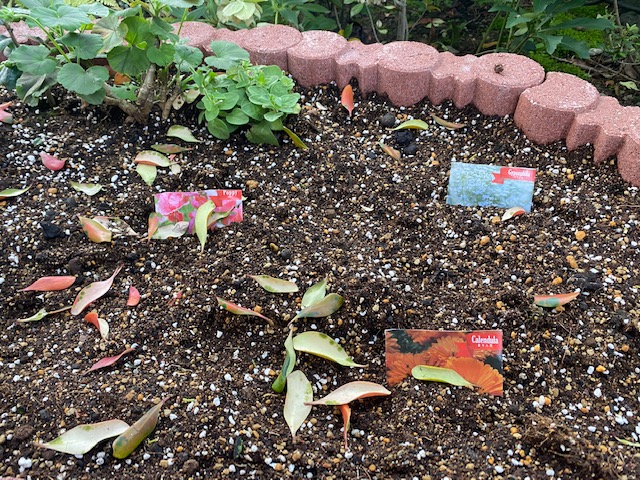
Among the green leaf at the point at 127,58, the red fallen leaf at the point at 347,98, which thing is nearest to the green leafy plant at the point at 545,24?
the red fallen leaf at the point at 347,98

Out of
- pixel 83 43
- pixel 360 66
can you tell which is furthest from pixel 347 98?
pixel 83 43

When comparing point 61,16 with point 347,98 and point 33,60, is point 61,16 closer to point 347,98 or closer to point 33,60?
point 33,60

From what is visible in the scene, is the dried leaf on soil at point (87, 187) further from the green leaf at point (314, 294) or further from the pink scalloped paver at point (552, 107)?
the pink scalloped paver at point (552, 107)

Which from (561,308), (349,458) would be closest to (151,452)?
(349,458)

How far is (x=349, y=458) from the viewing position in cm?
118

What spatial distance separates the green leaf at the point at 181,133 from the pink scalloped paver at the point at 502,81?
2.84 ft

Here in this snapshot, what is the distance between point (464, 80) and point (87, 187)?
114 centimetres

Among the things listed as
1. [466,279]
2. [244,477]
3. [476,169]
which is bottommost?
[244,477]

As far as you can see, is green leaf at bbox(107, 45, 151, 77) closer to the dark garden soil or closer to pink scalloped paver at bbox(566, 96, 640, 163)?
the dark garden soil

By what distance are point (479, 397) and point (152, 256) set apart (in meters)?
0.86

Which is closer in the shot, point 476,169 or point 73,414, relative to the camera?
Result: point 73,414

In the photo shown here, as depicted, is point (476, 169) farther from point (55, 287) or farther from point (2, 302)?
point (2, 302)

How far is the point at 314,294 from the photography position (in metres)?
1.41

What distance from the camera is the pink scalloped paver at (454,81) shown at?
1.87 meters
